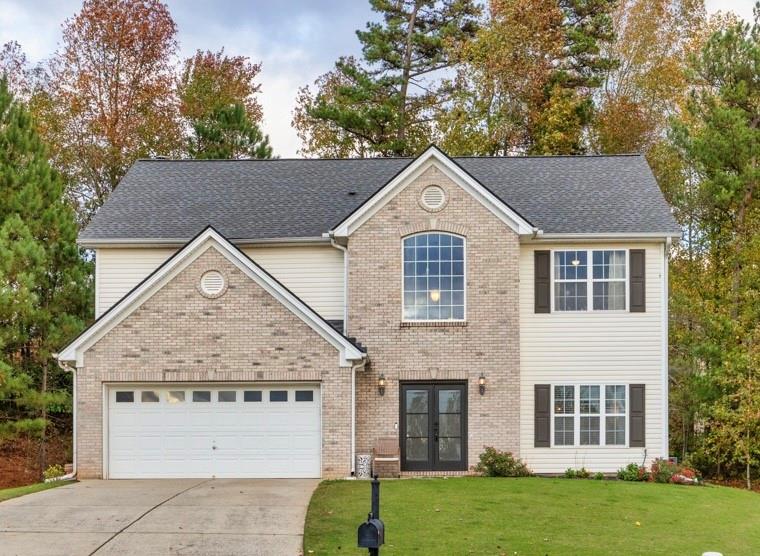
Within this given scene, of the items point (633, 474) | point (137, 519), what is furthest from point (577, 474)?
point (137, 519)

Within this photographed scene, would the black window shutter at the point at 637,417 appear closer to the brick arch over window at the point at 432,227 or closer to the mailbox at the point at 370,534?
the brick arch over window at the point at 432,227

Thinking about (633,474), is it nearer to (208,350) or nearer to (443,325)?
(443,325)

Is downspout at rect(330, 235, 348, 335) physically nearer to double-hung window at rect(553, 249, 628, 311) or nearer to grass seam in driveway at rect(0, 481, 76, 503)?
double-hung window at rect(553, 249, 628, 311)

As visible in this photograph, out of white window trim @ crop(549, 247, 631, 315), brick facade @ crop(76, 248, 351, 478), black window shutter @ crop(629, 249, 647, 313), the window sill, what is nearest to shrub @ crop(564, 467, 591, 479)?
white window trim @ crop(549, 247, 631, 315)

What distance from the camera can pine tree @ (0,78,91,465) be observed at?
23453 mm

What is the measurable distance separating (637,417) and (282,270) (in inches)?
355

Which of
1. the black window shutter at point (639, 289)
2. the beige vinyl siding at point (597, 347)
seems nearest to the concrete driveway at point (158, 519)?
the beige vinyl siding at point (597, 347)

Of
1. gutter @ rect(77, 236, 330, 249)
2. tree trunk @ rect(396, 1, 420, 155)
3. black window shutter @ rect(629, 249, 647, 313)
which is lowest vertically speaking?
black window shutter @ rect(629, 249, 647, 313)

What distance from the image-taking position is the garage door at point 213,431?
19531mm

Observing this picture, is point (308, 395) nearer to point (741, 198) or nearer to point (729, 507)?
point (729, 507)

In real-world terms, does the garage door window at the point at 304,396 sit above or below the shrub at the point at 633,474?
above

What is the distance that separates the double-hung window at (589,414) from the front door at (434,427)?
7.30 ft

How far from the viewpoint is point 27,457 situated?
26859 millimetres

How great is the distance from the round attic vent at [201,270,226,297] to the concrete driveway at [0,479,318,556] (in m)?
4.10
